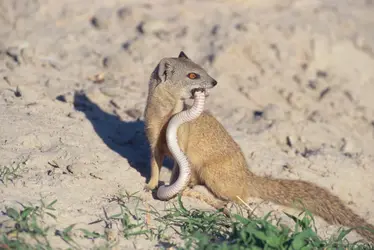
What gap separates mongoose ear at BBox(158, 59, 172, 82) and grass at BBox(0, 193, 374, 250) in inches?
35.5

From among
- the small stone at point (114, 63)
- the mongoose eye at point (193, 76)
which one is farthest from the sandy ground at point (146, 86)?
the mongoose eye at point (193, 76)

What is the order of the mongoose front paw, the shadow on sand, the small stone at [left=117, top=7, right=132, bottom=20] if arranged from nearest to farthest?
1. the mongoose front paw
2. the shadow on sand
3. the small stone at [left=117, top=7, right=132, bottom=20]

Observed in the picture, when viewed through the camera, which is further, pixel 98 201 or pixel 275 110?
Result: pixel 275 110

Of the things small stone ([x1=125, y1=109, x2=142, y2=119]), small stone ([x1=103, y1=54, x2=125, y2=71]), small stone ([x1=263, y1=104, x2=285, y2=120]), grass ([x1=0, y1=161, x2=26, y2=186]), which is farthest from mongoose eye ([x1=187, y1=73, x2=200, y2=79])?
small stone ([x1=103, y1=54, x2=125, y2=71])

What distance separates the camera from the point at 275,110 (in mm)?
5520

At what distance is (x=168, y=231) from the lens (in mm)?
3334

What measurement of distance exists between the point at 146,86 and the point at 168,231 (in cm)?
265

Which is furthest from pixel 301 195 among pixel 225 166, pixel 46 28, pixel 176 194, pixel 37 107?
pixel 46 28

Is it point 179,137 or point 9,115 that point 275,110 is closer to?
point 179,137

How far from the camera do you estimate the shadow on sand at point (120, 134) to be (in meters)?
4.45

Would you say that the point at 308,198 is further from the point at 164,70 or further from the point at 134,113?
the point at 134,113

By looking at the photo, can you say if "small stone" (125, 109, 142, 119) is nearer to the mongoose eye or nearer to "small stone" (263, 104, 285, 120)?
"small stone" (263, 104, 285, 120)

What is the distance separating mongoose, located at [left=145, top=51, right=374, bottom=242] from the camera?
156 inches

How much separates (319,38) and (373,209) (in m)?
2.74
